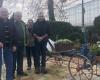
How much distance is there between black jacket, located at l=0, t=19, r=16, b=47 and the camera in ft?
28.6

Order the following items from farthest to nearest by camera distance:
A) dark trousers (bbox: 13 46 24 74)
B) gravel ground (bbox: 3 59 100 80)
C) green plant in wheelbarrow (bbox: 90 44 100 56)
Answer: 1. dark trousers (bbox: 13 46 24 74)
2. gravel ground (bbox: 3 59 100 80)
3. green plant in wheelbarrow (bbox: 90 44 100 56)

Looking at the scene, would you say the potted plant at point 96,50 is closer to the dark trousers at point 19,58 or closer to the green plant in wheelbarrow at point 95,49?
the green plant in wheelbarrow at point 95,49

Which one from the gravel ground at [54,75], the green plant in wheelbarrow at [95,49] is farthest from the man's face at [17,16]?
the green plant in wheelbarrow at [95,49]

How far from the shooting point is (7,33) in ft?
28.7

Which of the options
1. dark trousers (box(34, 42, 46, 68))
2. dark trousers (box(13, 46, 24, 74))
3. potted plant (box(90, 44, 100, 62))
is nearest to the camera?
potted plant (box(90, 44, 100, 62))

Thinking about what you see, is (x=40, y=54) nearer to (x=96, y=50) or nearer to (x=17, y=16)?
(x=17, y=16)

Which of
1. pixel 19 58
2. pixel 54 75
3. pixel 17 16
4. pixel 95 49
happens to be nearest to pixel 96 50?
pixel 95 49

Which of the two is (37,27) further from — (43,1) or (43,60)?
(43,1)

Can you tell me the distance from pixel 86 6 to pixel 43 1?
20.1 feet

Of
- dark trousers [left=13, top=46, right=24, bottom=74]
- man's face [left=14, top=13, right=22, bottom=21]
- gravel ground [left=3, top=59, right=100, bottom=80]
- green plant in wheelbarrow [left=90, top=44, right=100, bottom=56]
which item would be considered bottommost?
gravel ground [left=3, top=59, right=100, bottom=80]

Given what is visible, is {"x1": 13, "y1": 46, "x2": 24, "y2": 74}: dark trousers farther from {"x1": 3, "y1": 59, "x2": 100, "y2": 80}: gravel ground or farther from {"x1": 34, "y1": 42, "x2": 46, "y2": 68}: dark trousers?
{"x1": 34, "y1": 42, "x2": 46, "y2": 68}: dark trousers

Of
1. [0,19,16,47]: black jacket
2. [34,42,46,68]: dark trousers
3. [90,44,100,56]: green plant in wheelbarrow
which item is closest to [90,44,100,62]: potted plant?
[90,44,100,56]: green plant in wheelbarrow

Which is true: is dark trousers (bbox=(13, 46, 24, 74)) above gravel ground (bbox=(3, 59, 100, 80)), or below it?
above

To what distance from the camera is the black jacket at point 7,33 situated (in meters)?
8.71
